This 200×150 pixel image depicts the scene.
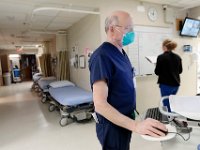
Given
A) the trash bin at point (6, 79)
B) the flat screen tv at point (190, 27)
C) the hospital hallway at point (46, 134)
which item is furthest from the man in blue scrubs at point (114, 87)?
the trash bin at point (6, 79)

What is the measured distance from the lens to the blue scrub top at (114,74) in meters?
0.95

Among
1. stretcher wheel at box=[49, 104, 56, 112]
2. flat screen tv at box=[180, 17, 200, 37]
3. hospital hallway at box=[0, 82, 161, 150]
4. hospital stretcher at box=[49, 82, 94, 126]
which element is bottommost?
hospital hallway at box=[0, 82, 161, 150]

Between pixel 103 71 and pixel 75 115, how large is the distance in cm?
302

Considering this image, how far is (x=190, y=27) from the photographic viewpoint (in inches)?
179

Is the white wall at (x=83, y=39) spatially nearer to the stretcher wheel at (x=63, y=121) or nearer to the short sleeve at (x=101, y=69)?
the stretcher wheel at (x=63, y=121)

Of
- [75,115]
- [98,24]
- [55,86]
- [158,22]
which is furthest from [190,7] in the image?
[55,86]

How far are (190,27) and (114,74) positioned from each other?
437 cm

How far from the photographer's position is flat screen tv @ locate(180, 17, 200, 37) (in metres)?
4.41

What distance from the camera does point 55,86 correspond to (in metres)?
5.32

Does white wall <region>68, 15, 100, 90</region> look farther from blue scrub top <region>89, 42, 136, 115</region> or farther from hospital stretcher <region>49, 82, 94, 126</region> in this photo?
blue scrub top <region>89, 42, 136, 115</region>

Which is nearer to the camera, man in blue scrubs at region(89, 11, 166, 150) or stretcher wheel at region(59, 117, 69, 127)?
man in blue scrubs at region(89, 11, 166, 150)

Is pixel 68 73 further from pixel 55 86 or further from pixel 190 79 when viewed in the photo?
pixel 190 79

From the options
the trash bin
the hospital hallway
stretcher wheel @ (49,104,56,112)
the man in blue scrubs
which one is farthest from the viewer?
the trash bin

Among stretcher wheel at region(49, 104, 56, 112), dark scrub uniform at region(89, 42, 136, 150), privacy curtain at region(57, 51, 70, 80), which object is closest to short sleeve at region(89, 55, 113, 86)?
dark scrub uniform at region(89, 42, 136, 150)
